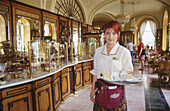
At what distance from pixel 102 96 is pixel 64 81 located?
2.56m

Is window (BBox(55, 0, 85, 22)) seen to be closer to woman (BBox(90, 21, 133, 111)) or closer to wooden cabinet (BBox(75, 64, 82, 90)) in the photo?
wooden cabinet (BBox(75, 64, 82, 90))

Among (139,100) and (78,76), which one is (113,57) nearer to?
(139,100)

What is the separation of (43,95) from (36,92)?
10.8 inches

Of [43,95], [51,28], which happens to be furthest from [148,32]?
[43,95]

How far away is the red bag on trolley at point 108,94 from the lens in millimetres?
1513

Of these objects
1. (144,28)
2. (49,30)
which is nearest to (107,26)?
(49,30)

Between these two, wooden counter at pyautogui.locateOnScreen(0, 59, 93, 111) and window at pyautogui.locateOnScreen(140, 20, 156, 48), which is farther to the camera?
window at pyautogui.locateOnScreen(140, 20, 156, 48)

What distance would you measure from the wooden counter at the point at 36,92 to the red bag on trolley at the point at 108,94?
1.34 meters

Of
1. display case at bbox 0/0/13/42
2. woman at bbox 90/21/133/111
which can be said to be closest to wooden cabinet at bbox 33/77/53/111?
woman at bbox 90/21/133/111

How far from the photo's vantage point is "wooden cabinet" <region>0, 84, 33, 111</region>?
2.09 m

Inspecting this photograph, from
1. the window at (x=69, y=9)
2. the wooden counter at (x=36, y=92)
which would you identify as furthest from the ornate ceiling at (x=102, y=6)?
the wooden counter at (x=36, y=92)

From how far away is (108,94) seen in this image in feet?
4.98

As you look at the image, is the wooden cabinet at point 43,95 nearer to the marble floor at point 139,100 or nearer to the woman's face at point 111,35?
the marble floor at point 139,100

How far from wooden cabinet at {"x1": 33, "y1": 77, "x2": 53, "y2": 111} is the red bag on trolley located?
4.60 ft
